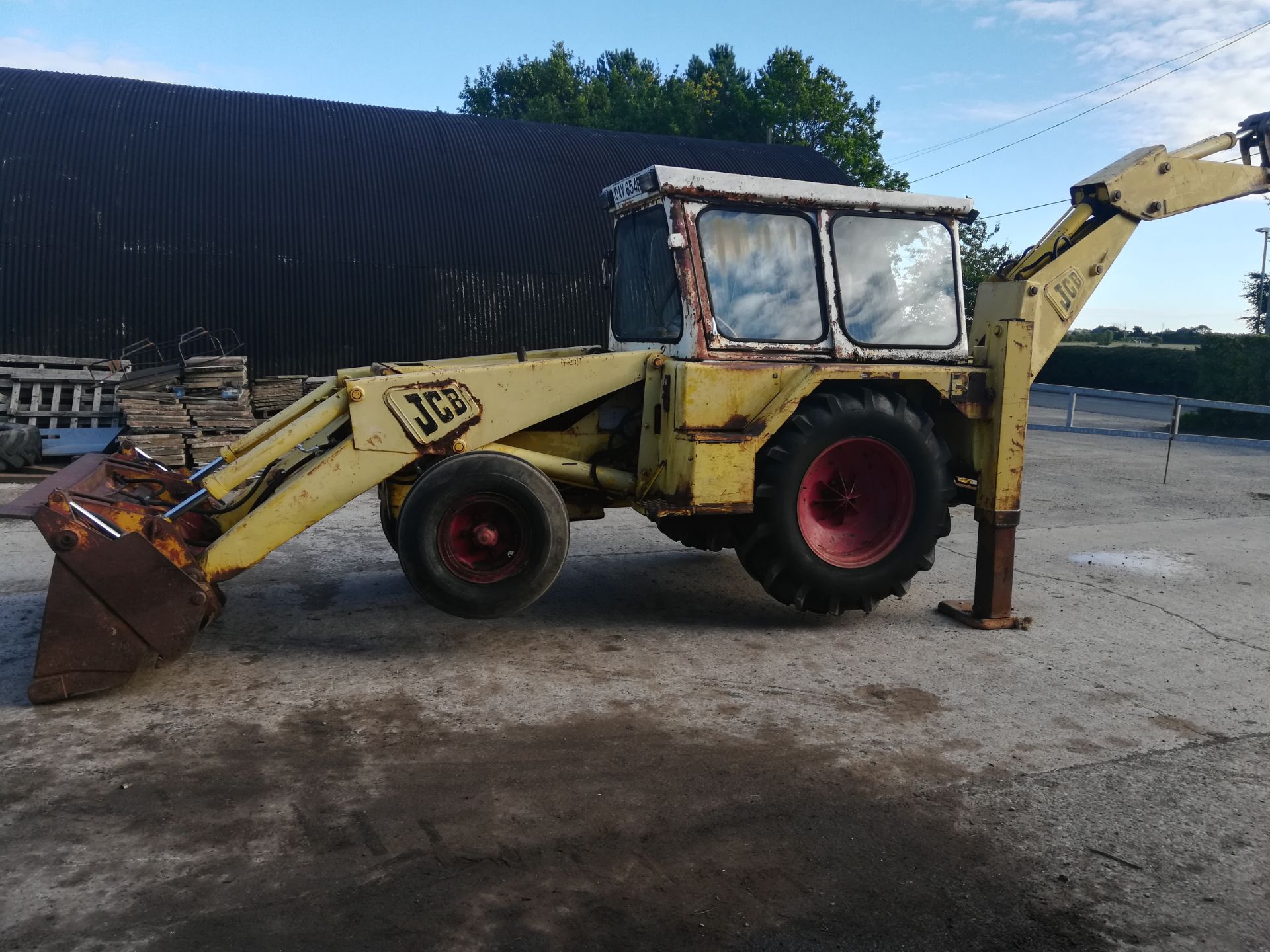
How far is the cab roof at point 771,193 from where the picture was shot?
18.5 ft

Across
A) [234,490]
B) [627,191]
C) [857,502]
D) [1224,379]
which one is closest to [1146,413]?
[1224,379]

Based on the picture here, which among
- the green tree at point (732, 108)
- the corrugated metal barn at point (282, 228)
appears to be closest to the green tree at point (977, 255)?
the green tree at point (732, 108)

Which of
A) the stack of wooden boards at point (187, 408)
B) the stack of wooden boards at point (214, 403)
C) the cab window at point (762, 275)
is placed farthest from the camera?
the stack of wooden boards at point (214, 403)

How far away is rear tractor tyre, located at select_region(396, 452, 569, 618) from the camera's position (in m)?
5.10

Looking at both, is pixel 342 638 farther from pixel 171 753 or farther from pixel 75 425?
pixel 75 425

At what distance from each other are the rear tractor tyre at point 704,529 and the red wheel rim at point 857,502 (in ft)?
1.78

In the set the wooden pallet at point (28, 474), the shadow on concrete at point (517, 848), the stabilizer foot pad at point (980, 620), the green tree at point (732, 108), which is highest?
the green tree at point (732, 108)

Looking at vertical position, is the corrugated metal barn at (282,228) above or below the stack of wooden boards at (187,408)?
above

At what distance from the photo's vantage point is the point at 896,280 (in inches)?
243

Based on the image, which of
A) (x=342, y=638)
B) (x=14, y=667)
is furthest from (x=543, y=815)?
(x=14, y=667)

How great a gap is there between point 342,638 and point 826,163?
15742 millimetres

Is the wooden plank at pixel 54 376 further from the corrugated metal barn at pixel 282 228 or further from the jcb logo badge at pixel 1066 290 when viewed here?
the jcb logo badge at pixel 1066 290

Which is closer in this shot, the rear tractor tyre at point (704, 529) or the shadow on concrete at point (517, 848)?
the shadow on concrete at point (517, 848)

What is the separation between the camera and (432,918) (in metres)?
3.08
